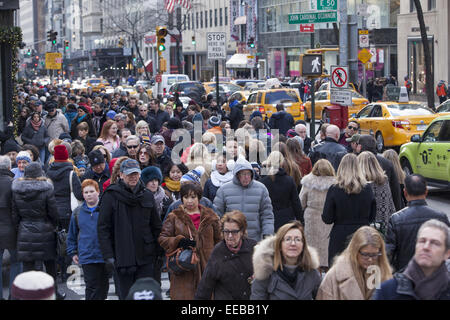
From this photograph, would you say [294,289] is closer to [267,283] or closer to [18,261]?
[267,283]

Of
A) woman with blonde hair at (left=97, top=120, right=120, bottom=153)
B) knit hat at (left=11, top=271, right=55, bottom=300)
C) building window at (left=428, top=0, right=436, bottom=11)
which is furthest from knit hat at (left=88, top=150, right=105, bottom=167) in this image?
building window at (left=428, top=0, right=436, bottom=11)

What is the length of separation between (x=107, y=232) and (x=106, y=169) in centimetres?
289

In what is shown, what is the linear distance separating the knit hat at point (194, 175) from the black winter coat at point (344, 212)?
1503 mm

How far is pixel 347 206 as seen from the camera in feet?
30.4

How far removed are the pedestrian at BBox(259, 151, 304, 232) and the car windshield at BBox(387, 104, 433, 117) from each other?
1479 cm

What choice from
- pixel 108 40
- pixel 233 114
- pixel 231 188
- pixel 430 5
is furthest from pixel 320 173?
pixel 108 40

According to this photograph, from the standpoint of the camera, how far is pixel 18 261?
9.77 metres

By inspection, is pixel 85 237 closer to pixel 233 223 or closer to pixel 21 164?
pixel 233 223

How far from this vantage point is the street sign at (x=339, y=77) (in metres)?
19.3

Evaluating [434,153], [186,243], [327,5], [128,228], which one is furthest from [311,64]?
[186,243]

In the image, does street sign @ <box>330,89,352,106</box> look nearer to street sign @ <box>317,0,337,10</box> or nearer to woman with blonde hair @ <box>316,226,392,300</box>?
street sign @ <box>317,0,337,10</box>

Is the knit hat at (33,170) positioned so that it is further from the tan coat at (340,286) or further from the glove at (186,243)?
the tan coat at (340,286)

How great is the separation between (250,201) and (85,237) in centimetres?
177

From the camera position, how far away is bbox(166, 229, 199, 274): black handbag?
8039 mm
